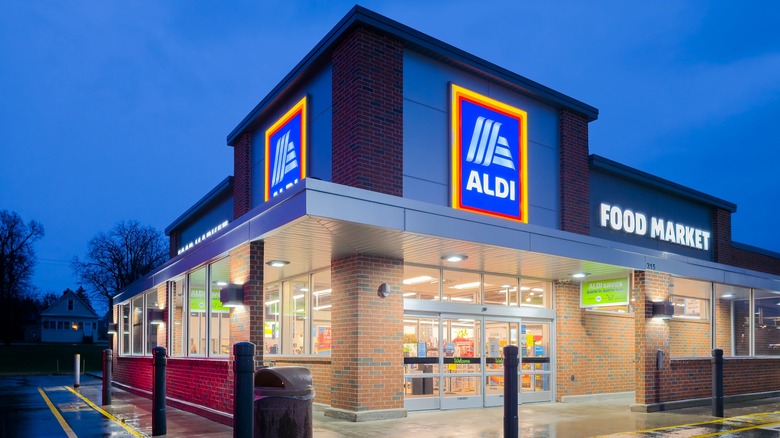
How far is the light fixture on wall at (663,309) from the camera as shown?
49.9ft

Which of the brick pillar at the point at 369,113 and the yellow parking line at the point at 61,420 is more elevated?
the brick pillar at the point at 369,113

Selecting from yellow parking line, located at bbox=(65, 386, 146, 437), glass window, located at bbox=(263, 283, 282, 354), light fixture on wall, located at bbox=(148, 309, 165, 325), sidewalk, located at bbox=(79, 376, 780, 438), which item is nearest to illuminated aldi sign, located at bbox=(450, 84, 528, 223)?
sidewalk, located at bbox=(79, 376, 780, 438)

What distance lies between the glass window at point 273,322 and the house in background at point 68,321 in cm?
8282

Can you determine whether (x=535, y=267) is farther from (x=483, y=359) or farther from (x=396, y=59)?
(x=396, y=59)

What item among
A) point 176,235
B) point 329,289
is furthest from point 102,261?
point 329,289

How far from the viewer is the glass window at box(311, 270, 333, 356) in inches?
599

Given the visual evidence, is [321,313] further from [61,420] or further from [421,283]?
[61,420]

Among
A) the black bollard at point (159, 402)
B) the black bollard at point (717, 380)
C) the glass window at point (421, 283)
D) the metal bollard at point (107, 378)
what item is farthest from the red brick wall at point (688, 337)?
the metal bollard at point (107, 378)

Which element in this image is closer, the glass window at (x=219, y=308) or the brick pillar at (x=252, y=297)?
the brick pillar at (x=252, y=297)

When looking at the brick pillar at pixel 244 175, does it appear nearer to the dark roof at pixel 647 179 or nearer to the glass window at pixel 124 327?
the glass window at pixel 124 327

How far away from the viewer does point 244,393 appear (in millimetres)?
6301

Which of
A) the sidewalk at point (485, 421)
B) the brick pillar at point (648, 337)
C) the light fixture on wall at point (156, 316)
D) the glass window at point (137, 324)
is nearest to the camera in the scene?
the sidewalk at point (485, 421)

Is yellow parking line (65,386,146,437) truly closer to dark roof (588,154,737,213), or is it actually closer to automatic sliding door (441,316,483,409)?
automatic sliding door (441,316,483,409)

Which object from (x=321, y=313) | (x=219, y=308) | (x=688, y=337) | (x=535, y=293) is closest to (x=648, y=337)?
(x=535, y=293)
